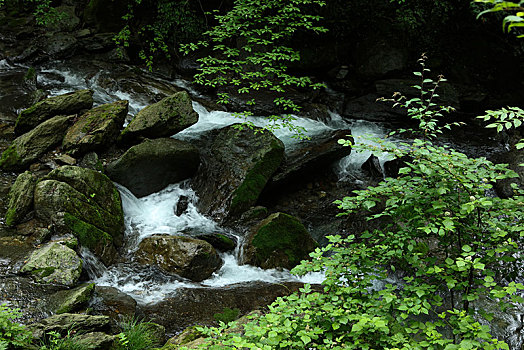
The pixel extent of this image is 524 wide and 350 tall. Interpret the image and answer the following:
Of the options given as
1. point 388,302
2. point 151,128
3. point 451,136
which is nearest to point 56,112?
point 151,128

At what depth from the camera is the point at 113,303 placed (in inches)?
191

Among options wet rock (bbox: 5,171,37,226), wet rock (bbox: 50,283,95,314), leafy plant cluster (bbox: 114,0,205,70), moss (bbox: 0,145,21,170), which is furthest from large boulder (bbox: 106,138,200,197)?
leafy plant cluster (bbox: 114,0,205,70)

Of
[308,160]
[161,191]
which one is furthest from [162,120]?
[308,160]

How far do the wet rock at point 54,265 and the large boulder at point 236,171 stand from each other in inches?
109

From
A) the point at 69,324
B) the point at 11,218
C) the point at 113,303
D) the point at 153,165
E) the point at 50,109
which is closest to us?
the point at 69,324

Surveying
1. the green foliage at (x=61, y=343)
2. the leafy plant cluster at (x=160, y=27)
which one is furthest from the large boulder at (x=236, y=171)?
the leafy plant cluster at (x=160, y=27)

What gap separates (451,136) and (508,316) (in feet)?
20.8

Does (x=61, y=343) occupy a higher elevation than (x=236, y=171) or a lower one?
higher

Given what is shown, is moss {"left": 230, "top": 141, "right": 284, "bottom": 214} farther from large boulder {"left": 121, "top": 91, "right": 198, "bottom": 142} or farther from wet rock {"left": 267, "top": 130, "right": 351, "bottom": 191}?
large boulder {"left": 121, "top": 91, "right": 198, "bottom": 142}

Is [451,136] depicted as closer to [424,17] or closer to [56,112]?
[424,17]

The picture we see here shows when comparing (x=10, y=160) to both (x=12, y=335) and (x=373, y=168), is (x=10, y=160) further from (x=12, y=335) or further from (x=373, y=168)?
(x=373, y=168)

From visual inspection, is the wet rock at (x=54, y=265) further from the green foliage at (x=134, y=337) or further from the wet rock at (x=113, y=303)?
the green foliage at (x=134, y=337)

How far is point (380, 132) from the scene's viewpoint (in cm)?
1094

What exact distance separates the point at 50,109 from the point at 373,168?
277 inches
